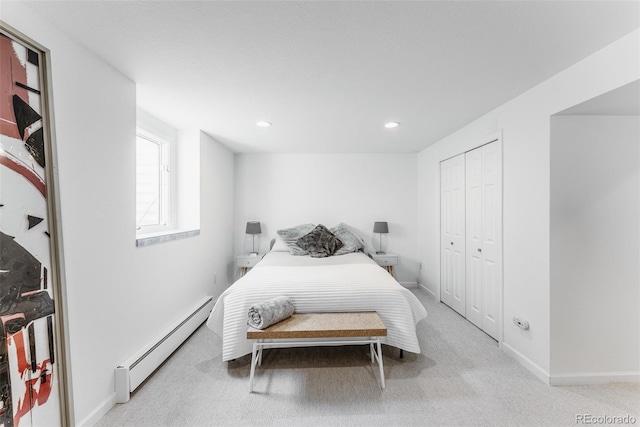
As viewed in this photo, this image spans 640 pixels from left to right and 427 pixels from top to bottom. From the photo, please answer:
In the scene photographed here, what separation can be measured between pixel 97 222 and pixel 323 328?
159 cm

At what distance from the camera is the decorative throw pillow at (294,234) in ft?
12.4

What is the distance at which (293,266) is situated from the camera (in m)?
2.90

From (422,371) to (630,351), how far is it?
4.82 ft

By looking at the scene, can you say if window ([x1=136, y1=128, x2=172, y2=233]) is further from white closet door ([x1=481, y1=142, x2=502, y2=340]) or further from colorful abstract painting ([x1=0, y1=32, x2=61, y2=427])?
white closet door ([x1=481, y1=142, x2=502, y2=340])

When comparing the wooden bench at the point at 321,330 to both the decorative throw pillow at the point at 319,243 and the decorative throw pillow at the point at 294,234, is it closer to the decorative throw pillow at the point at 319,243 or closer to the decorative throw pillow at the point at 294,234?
the decorative throw pillow at the point at 319,243

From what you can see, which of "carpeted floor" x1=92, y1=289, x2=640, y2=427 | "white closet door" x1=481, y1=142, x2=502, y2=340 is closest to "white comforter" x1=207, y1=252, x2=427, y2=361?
"carpeted floor" x1=92, y1=289, x2=640, y2=427

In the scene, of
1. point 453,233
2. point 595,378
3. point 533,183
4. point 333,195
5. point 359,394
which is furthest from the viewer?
point 333,195

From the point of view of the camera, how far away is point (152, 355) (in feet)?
6.60

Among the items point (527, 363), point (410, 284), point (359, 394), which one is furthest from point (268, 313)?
point (410, 284)

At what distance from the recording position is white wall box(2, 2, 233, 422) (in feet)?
4.60

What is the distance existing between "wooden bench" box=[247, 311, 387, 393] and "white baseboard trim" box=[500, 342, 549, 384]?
1.20m

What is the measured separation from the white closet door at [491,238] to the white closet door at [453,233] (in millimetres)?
Answer: 403

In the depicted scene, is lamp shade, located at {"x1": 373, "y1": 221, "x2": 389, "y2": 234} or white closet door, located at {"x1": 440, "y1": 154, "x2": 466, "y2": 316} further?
lamp shade, located at {"x1": 373, "y1": 221, "x2": 389, "y2": 234}

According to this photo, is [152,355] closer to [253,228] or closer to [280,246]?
[280,246]
